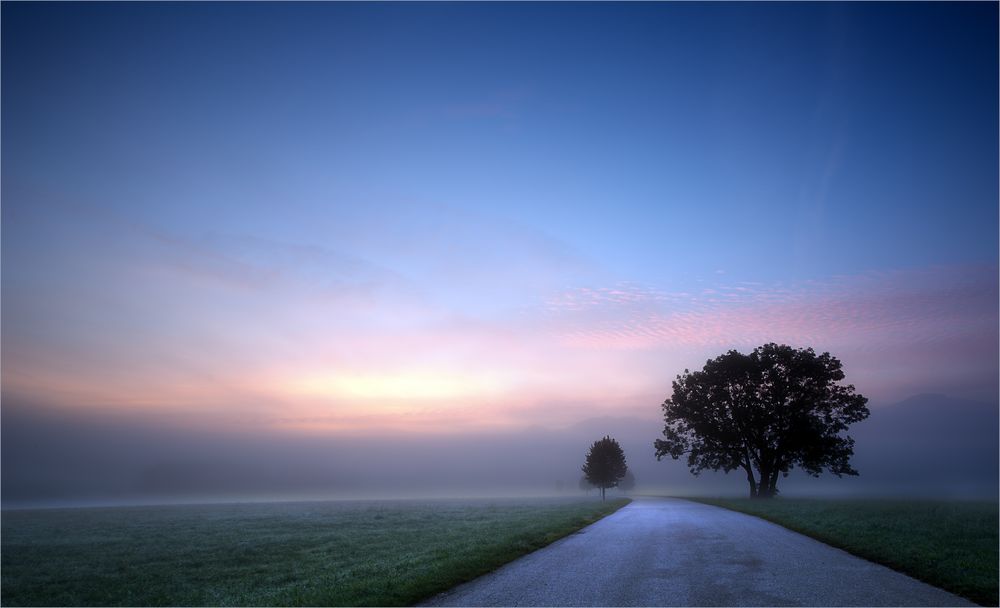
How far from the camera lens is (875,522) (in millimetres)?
21109

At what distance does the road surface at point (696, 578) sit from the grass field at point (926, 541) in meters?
0.51

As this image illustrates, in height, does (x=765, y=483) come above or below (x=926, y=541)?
below

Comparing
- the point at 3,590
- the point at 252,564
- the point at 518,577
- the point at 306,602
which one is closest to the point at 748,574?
the point at 518,577

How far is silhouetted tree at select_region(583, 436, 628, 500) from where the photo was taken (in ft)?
308

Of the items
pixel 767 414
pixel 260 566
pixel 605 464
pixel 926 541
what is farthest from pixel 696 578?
pixel 605 464

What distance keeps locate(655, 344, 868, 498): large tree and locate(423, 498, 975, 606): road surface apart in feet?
116

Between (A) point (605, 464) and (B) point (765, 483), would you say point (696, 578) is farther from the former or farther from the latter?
(A) point (605, 464)

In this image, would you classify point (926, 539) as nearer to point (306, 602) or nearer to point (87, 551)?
point (306, 602)

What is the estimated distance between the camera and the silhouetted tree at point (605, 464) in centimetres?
9381

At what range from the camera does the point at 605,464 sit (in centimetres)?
9406

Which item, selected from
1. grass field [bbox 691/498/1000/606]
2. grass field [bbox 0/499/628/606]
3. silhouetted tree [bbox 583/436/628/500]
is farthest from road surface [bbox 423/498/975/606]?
silhouetted tree [bbox 583/436/628/500]

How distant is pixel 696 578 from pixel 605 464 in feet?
284

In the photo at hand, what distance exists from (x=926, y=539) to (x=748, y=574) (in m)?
8.75

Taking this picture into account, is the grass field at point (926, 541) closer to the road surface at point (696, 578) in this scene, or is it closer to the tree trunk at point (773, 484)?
the road surface at point (696, 578)
